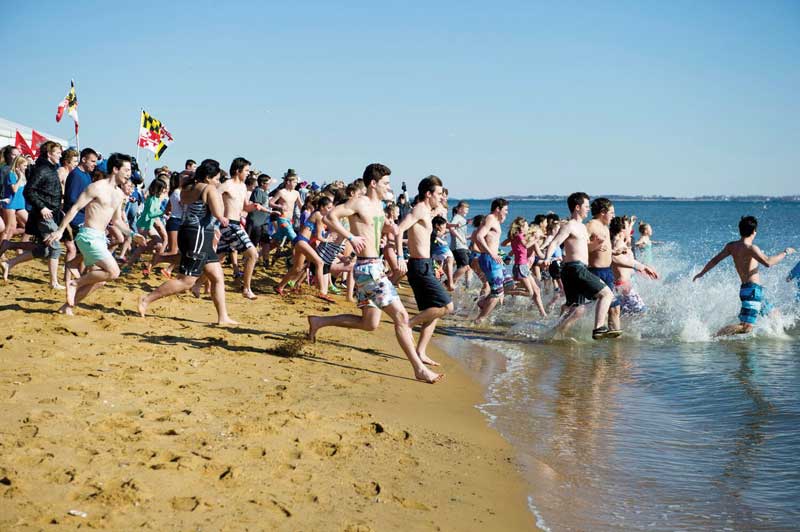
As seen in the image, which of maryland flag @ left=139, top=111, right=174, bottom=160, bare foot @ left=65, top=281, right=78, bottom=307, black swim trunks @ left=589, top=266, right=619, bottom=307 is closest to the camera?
bare foot @ left=65, top=281, right=78, bottom=307

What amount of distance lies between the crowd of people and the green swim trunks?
0.01 meters

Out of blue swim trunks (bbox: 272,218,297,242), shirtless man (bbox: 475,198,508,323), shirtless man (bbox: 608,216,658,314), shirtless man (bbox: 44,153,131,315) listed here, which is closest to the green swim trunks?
shirtless man (bbox: 44,153,131,315)

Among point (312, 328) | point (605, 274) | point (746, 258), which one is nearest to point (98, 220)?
point (312, 328)

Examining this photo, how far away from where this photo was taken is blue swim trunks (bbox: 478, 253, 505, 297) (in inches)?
428

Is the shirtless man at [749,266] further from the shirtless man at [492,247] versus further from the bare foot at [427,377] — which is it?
the bare foot at [427,377]

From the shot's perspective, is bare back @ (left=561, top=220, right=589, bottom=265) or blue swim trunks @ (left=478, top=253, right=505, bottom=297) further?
blue swim trunks @ (left=478, top=253, right=505, bottom=297)

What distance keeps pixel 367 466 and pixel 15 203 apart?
326 inches

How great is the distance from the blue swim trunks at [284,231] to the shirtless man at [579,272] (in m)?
4.97

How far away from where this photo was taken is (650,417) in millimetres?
6602

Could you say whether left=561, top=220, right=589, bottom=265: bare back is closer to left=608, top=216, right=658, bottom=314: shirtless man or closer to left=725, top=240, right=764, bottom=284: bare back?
left=608, top=216, right=658, bottom=314: shirtless man

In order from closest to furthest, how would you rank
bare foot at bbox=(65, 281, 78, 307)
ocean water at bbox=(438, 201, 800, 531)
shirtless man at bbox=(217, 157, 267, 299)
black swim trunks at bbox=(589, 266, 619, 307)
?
ocean water at bbox=(438, 201, 800, 531) → bare foot at bbox=(65, 281, 78, 307) → shirtless man at bbox=(217, 157, 267, 299) → black swim trunks at bbox=(589, 266, 619, 307)

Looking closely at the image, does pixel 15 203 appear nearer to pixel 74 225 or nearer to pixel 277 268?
pixel 74 225

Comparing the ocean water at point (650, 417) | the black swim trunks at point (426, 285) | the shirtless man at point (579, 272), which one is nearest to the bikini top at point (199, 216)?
the black swim trunks at point (426, 285)

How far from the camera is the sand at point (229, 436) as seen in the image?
12.2 ft
